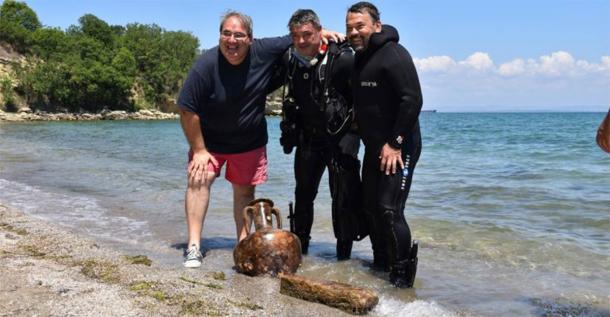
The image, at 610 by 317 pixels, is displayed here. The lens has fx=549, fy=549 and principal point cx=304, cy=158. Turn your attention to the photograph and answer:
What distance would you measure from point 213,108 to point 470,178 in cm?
822

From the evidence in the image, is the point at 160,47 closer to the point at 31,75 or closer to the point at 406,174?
the point at 31,75

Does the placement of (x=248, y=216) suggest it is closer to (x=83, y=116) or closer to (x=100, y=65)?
(x=83, y=116)

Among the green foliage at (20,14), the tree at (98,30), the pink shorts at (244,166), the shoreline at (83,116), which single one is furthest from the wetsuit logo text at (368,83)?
the green foliage at (20,14)

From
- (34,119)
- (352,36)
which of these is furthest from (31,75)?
(352,36)

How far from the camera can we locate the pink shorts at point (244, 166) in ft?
15.4

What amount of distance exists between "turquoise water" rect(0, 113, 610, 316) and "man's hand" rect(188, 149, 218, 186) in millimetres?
756

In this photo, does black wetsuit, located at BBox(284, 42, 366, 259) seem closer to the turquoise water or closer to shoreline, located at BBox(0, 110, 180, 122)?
the turquoise water

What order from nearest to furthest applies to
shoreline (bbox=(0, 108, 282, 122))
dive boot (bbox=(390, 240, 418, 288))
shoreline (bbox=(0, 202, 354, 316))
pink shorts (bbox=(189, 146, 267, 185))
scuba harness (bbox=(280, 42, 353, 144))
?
shoreline (bbox=(0, 202, 354, 316)) → dive boot (bbox=(390, 240, 418, 288)) → scuba harness (bbox=(280, 42, 353, 144)) → pink shorts (bbox=(189, 146, 267, 185)) → shoreline (bbox=(0, 108, 282, 122))

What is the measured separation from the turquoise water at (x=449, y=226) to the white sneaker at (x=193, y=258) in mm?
160

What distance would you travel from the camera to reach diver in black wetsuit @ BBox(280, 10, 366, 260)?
4.36m

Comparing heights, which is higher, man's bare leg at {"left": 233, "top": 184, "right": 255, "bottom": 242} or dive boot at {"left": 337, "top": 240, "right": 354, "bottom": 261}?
man's bare leg at {"left": 233, "top": 184, "right": 255, "bottom": 242}

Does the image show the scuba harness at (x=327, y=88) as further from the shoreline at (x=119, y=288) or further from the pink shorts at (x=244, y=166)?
the shoreline at (x=119, y=288)

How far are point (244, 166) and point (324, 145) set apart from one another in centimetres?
71

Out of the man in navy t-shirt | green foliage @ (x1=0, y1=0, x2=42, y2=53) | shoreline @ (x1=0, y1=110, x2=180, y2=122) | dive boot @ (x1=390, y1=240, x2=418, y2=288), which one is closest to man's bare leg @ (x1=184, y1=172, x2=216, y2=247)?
the man in navy t-shirt
